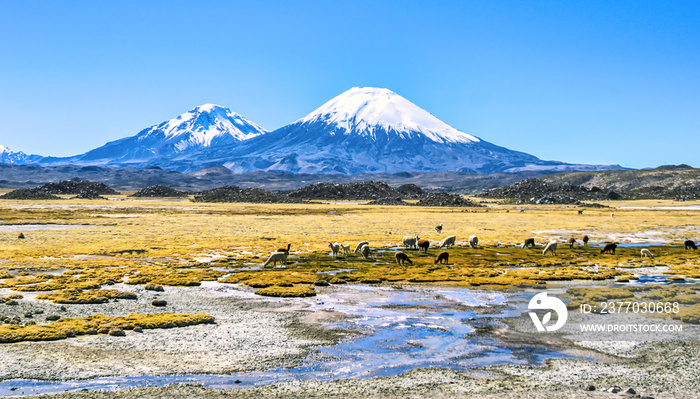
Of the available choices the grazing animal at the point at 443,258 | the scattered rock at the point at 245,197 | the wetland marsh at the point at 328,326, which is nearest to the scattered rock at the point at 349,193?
the scattered rock at the point at 245,197

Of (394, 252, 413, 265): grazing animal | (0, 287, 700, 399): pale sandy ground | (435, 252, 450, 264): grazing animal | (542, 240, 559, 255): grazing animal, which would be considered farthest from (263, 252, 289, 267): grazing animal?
(542, 240, 559, 255): grazing animal

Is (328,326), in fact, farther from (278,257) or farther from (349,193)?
(349,193)

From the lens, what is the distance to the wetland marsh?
1461 centimetres

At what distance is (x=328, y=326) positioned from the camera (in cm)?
2044

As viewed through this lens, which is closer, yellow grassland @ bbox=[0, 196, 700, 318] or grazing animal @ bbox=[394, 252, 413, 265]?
yellow grassland @ bbox=[0, 196, 700, 318]

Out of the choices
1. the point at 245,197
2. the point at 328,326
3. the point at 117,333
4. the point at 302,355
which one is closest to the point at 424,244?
the point at 328,326

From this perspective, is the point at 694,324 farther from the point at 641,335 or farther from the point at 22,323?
the point at 22,323

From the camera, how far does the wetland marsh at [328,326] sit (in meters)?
14.6

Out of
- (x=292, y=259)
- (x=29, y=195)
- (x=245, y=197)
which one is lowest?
(x=292, y=259)

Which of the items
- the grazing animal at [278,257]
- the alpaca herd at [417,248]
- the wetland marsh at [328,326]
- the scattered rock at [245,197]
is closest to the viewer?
the wetland marsh at [328,326]

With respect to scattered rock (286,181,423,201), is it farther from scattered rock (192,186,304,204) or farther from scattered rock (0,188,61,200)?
scattered rock (0,188,61,200)

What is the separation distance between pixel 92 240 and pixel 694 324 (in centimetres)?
5087

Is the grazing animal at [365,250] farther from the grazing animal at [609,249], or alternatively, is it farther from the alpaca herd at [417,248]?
the grazing animal at [609,249]

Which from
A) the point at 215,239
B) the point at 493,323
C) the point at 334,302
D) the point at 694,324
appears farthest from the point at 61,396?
the point at 215,239
